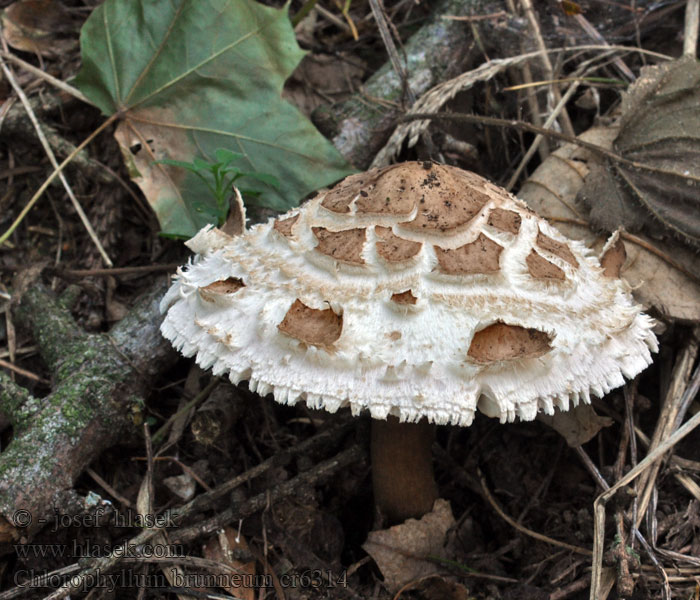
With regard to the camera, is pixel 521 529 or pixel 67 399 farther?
pixel 521 529

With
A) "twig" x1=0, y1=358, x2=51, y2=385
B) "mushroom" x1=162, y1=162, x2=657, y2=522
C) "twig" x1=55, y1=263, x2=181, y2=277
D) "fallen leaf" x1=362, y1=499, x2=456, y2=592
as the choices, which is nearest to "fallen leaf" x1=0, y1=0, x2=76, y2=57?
"twig" x1=55, y1=263, x2=181, y2=277

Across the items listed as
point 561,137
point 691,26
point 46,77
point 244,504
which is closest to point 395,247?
point 244,504

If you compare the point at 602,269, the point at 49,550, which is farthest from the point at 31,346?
the point at 602,269

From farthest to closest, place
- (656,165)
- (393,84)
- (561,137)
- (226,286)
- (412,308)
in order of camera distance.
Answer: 1. (393,84)
2. (561,137)
3. (656,165)
4. (226,286)
5. (412,308)

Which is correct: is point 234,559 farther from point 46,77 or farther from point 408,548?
point 46,77

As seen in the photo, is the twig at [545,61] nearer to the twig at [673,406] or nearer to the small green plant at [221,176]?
the twig at [673,406]

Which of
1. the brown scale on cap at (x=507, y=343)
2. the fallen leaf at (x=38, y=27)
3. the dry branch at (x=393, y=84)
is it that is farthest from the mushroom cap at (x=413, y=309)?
the fallen leaf at (x=38, y=27)
